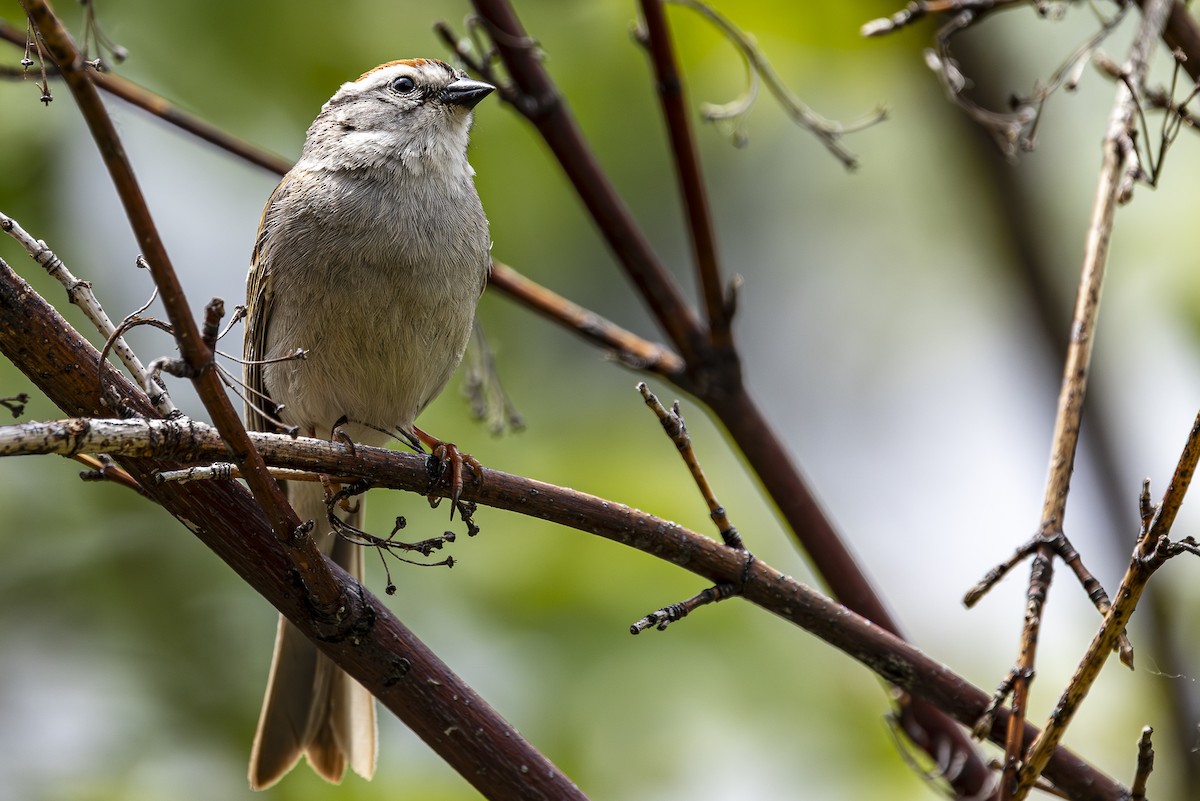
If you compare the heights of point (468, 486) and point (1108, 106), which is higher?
point (1108, 106)

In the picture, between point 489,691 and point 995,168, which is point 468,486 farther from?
point 995,168

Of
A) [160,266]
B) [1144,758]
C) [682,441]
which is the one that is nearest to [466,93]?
[682,441]

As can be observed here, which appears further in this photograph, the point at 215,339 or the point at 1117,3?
the point at 1117,3

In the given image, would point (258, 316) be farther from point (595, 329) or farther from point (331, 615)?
point (331, 615)

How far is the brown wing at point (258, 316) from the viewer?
3422 mm

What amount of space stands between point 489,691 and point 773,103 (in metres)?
3.18

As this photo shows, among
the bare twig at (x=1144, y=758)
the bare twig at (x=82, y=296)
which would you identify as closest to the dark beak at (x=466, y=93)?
the bare twig at (x=82, y=296)

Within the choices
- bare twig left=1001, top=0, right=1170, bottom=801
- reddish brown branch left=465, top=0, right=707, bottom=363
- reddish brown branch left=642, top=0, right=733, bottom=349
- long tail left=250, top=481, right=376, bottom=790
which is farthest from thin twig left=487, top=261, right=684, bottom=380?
bare twig left=1001, top=0, right=1170, bottom=801

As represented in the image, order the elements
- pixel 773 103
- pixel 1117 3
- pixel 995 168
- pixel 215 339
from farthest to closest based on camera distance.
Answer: pixel 773 103, pixel 995 168, pixel 1117 3, pixel 215 339

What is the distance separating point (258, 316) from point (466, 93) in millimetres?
1034

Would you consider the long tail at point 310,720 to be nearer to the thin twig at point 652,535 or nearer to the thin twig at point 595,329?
the thin twig at point 595,329

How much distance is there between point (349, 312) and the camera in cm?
321

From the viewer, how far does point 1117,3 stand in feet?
10.5

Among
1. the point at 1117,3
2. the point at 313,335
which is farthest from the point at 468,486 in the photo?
the point at 1117,3
